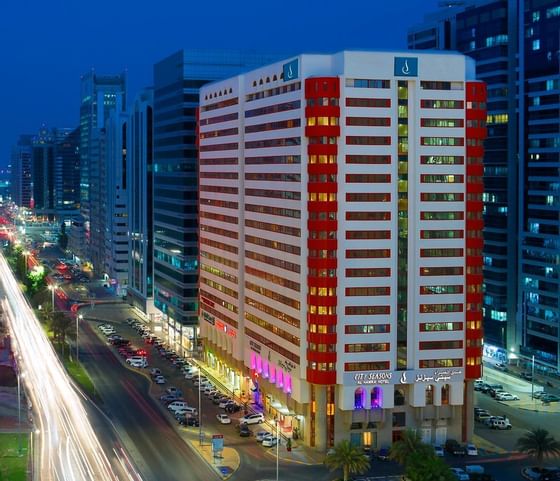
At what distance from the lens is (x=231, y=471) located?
94500 millimetres

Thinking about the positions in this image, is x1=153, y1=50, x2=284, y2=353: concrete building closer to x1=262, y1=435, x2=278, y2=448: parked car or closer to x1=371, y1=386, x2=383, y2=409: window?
x1=262, y1=435, x2=278, y2=448: parked car

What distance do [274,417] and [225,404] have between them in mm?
8467

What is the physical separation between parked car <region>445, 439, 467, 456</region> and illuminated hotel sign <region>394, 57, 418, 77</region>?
3811 centimetres

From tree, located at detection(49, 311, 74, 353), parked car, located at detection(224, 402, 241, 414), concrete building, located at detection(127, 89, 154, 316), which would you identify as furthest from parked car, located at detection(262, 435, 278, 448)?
concrete building, located at detection(127, 89, 154, 316)

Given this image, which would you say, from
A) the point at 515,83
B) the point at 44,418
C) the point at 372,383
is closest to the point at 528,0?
the point at 515,83

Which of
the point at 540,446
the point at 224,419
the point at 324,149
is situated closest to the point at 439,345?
the point at 540,446

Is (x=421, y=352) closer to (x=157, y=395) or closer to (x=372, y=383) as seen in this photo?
(x=372, y=383)

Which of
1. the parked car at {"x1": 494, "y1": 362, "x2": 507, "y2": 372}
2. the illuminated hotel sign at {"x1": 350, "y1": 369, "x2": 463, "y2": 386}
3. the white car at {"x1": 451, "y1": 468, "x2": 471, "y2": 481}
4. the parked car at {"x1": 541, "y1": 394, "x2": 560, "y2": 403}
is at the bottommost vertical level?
the white car at {"x1": 451, "y1": 468, "x2": 471, "y2": 481}

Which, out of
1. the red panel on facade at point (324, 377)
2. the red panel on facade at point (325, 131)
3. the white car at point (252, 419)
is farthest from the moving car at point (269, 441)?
the red panel on facade at point (325, 131)

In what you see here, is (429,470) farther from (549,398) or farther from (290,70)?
(290,70)

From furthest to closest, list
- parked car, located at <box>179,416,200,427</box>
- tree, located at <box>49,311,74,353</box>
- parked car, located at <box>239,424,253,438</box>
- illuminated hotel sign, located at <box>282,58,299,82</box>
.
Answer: tree, located at <box>49,311,74,353</box>, parked car, located at <box>179,416,200,427</box>, parked car, located at <box>239,424,253,438</box>, illuminated hotel sign, located at <box>282,58,299,82</box>

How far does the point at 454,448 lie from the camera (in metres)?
102

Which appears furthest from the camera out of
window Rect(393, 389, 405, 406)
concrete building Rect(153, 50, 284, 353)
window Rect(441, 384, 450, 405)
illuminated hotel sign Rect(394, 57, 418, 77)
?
concrete building Rect(153, 50, 284, 353)

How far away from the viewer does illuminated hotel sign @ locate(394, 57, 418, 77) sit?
102000mm
